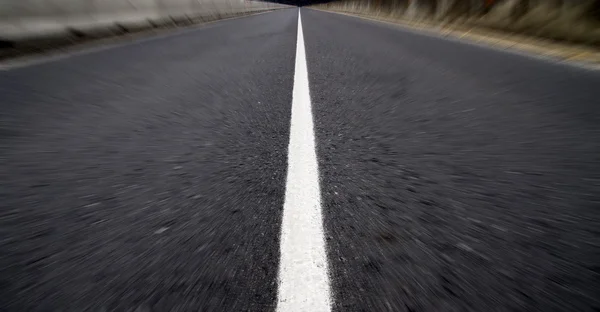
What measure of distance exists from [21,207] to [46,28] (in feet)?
18.6

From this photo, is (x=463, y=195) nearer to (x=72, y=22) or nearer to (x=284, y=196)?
(x=284, y=196)

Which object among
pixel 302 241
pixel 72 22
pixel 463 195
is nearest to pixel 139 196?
pixel 302 241

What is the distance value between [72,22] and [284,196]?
703cm

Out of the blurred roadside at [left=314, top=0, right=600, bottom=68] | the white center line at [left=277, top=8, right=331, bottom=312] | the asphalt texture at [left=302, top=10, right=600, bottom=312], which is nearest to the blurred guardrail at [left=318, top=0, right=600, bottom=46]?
the blurred roadside at [left=314, top=0, right=600, bottom=68]

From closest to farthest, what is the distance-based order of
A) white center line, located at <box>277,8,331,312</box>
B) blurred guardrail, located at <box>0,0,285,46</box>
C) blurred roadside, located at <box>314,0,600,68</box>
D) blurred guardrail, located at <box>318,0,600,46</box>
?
white center line, located at <box>277,8,331,312</box>
blurred guardrail, located at <box>0,0,285,46</box>
blurred roadside, located at <box>314,0,600,68</box>
blurred guardrail, located at <box>318,0,600,46</box>

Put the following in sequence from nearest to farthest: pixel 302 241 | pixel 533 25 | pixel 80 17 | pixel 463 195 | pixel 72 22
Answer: pixel 302 241, pixel 463 195, pixel 72 22, pixel 80 17, pixel 533 25

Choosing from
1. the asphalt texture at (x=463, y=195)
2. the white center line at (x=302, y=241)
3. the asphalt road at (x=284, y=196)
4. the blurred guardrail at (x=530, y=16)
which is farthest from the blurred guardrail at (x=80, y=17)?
the blurred guardrail at (x=530, y=16)

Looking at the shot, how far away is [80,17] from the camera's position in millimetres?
6562

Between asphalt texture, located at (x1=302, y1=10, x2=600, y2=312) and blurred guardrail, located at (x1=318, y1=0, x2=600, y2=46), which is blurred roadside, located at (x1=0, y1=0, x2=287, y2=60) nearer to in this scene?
asphalt texture, located at (x1=302, y1=10, x2=600, y2=312)

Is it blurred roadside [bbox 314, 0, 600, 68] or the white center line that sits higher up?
blurred roadside [bbox 314, 0, 600, 68]

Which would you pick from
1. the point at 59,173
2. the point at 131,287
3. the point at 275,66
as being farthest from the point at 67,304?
the point at 275,66

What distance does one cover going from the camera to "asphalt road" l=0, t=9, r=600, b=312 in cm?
112

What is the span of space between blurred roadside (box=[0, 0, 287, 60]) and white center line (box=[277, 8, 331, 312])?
538 cm

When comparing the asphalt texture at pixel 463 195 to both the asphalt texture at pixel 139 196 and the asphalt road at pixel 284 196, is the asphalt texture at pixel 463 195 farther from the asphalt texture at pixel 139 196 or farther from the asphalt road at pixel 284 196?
the asphalt texture at pixel 139 196
